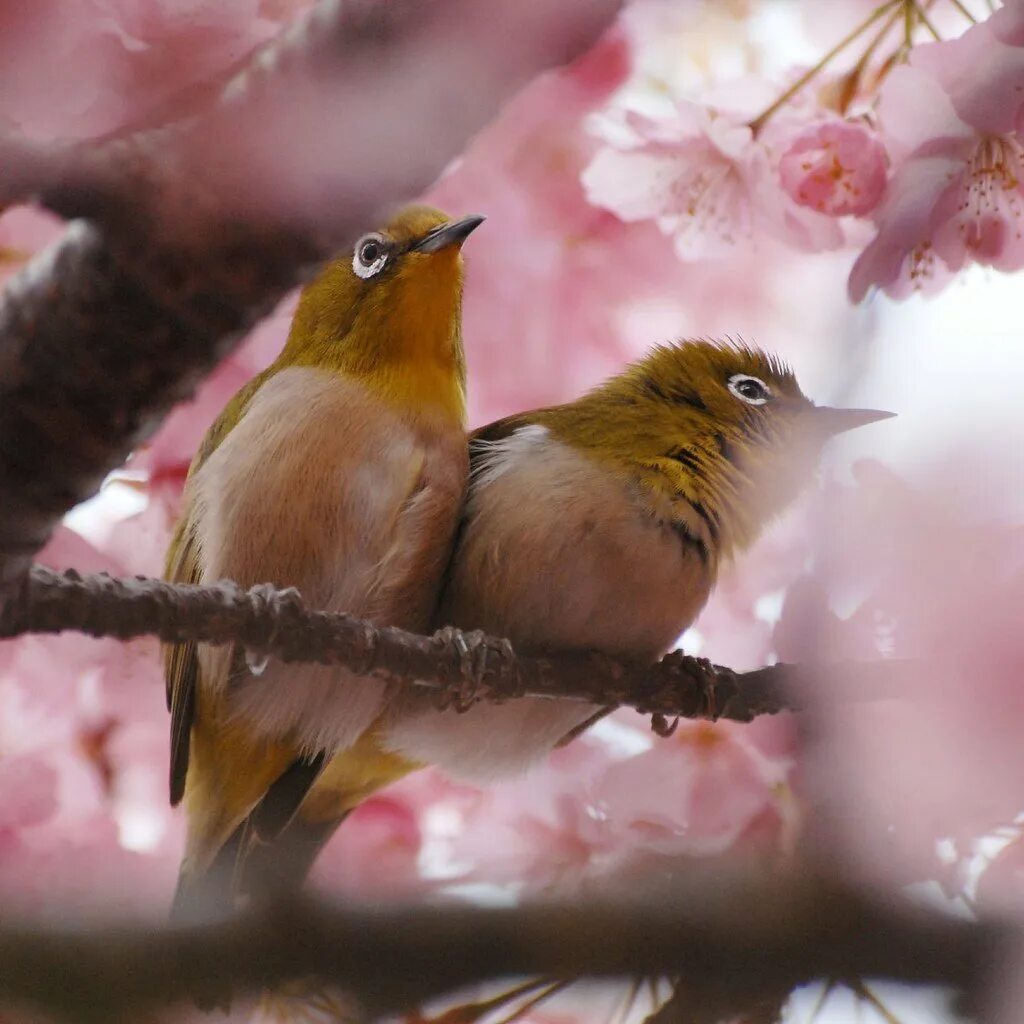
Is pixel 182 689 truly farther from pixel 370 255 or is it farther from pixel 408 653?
pixel 370 255

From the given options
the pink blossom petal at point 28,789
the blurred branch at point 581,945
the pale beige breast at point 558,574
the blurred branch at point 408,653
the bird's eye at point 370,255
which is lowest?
the blurred branch at point 581,945

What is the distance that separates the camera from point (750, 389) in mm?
1151

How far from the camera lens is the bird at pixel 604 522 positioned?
3.34 ft

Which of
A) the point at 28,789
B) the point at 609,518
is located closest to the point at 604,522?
the point at 609,518

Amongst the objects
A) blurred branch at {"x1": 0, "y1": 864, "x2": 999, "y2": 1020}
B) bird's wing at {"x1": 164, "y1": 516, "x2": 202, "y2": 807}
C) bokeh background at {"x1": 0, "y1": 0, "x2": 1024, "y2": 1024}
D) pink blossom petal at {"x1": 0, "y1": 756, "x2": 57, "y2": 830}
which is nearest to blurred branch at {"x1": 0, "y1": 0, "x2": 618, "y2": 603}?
bokeh background at {"x1": 0, "y1": 0, "x2": 1024, "y2": 1024}

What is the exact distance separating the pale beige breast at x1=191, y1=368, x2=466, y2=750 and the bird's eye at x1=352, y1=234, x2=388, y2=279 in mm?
118

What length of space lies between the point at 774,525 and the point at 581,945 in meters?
0.50

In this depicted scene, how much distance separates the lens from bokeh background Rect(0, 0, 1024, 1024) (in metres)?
0.79

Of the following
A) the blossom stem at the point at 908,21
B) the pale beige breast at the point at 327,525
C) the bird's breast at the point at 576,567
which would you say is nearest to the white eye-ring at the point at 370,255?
the pale beige breast at the point at 327,525

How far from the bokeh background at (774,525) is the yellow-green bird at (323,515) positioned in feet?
0.43

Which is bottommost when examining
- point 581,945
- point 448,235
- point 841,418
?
point 581,945

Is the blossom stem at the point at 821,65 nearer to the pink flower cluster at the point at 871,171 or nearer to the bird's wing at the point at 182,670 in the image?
the pink flower cluster at the point at 871,171

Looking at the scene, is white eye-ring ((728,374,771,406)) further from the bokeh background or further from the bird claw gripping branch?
the bird claw gripping branch

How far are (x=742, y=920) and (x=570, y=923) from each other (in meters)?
0.10
